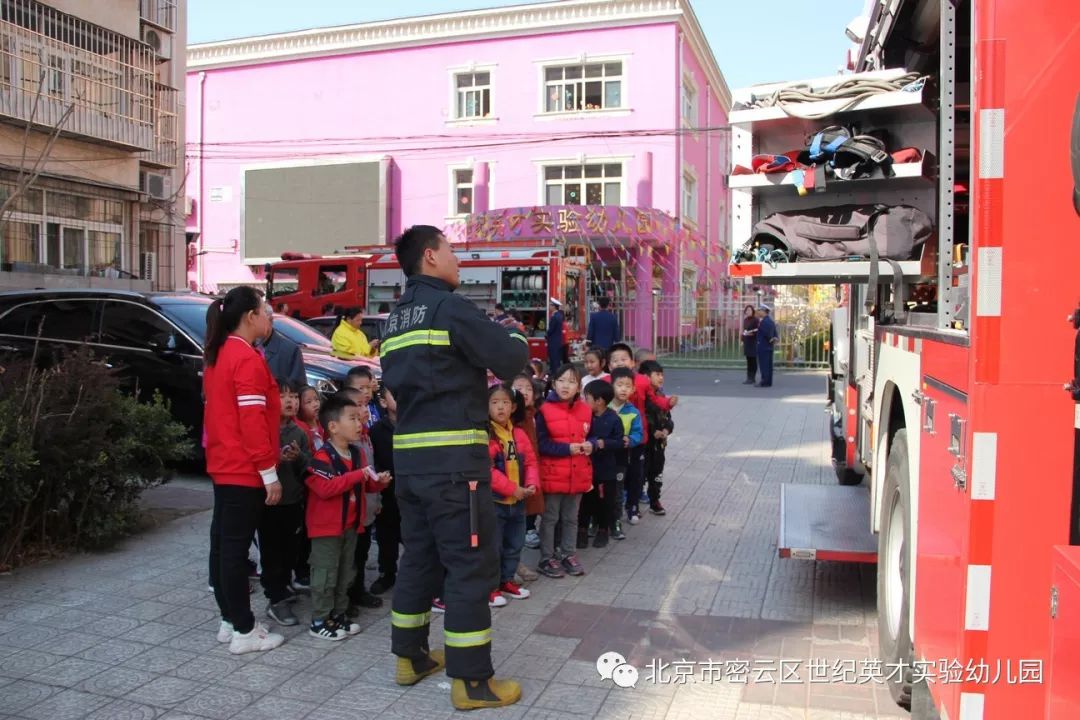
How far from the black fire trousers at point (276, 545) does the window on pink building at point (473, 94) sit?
26532 millimetres

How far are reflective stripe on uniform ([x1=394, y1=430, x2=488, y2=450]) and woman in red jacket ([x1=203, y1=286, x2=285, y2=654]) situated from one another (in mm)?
827

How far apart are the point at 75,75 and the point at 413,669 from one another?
511 inches

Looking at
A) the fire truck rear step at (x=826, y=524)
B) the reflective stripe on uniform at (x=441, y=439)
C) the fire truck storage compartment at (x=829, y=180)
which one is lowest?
the fire truck rear step at (x=826, y=524)


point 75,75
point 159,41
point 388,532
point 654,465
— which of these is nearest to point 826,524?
point 654,465

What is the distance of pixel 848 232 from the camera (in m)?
4.65

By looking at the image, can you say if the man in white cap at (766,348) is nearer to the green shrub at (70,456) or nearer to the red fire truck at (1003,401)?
the green shrub at (70,456)

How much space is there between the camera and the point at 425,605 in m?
4.22

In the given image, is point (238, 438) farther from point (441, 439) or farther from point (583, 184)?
point (583, 184)

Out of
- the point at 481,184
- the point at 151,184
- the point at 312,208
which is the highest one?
the point at 481,184

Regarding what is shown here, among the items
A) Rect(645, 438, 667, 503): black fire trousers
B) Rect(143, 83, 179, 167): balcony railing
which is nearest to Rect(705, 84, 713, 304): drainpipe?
Rect(143, 83, 179, 167): balcony railing

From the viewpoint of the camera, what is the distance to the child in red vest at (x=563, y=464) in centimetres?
586

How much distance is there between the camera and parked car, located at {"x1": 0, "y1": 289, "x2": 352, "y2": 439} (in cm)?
840

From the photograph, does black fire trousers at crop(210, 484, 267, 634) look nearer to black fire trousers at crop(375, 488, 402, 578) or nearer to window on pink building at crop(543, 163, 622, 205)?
black fire trousers at crop(375, 488, 402, 578)

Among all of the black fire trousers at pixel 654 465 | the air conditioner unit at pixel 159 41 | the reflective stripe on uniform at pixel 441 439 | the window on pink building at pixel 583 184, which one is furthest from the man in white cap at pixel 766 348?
the reflective stripe on uniform at pixel 441 439
